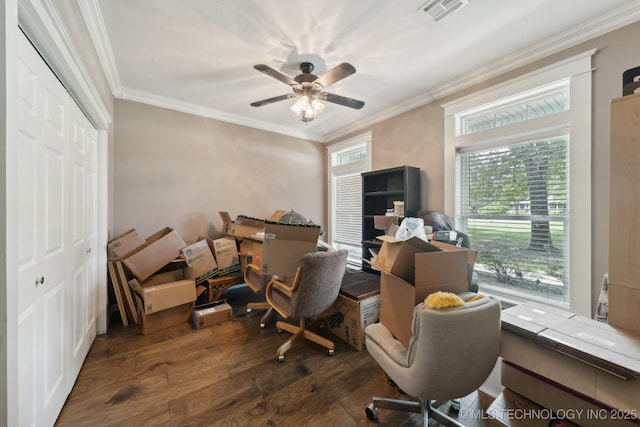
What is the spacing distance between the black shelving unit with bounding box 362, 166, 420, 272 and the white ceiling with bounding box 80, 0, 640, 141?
1.01 meters

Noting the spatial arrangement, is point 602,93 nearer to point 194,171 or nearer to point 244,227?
point 244,227

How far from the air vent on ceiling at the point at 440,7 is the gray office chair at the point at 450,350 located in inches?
76.3

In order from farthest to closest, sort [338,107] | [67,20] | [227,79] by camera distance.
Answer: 1. [338,107]
2. [227,79]
3. [67,20]

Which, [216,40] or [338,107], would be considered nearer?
[216,40]

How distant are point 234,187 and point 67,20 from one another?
240cm

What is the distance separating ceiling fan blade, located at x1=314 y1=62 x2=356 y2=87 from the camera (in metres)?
1.81

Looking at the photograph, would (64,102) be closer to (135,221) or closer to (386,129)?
(135,221)

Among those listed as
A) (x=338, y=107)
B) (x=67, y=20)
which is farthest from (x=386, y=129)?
(x=67, y=20)

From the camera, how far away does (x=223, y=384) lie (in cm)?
168

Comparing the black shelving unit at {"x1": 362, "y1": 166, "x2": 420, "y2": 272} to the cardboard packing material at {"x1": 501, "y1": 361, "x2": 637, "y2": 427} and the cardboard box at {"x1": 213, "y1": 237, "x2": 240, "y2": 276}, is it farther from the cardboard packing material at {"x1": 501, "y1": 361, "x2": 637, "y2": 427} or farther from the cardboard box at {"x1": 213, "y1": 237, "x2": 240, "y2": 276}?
the cardboard packing material at {"x1": 501, "y1": 361, "x2": 637, "y2": 427}

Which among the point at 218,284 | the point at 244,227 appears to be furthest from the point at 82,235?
the point at 244,227

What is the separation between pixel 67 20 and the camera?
4.35ft

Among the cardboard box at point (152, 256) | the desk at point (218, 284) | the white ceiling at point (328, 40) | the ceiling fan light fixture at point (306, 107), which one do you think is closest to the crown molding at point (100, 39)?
the white ceiling at point (328, 40)

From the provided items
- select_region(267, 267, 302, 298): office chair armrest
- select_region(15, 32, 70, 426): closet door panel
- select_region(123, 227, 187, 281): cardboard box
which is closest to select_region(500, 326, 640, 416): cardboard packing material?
select_region(267, 267, 302, 298): office chair armrest
